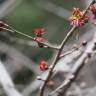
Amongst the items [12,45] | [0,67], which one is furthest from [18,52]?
[0,67]

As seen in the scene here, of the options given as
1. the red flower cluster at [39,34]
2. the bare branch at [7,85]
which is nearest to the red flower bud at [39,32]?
the red flower cluster at [39,34]

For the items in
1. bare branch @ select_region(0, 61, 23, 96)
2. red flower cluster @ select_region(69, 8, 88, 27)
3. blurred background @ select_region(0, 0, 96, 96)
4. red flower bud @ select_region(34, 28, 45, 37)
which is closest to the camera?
red flower cluster @ select_region(69, 8, 88, 27)

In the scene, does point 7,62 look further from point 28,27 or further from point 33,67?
point 28,27

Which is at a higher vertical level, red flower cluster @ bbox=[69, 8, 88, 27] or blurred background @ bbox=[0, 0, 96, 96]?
red flower cluster @ bbox=[69, 8, 88, 27]

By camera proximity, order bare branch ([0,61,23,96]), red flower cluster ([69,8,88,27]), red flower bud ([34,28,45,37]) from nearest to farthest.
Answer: red flower cluster ([69,8,88,27])
red flower bud ([34,28,45,37])
bare branch ([0,61,23,96])

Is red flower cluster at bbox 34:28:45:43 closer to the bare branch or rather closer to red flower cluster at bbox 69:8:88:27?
red flower cluster at bbox 69:8:88:27

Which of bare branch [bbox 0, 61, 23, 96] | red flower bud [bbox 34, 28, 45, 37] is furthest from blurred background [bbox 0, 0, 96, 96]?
red flower bud [bbox 34, 28, 45, 37]

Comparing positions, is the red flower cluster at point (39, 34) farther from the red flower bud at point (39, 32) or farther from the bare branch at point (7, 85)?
the bare branch at point (7, 85)

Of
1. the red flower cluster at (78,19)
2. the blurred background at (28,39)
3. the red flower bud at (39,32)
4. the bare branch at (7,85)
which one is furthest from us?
the blurred background at (28,39)
